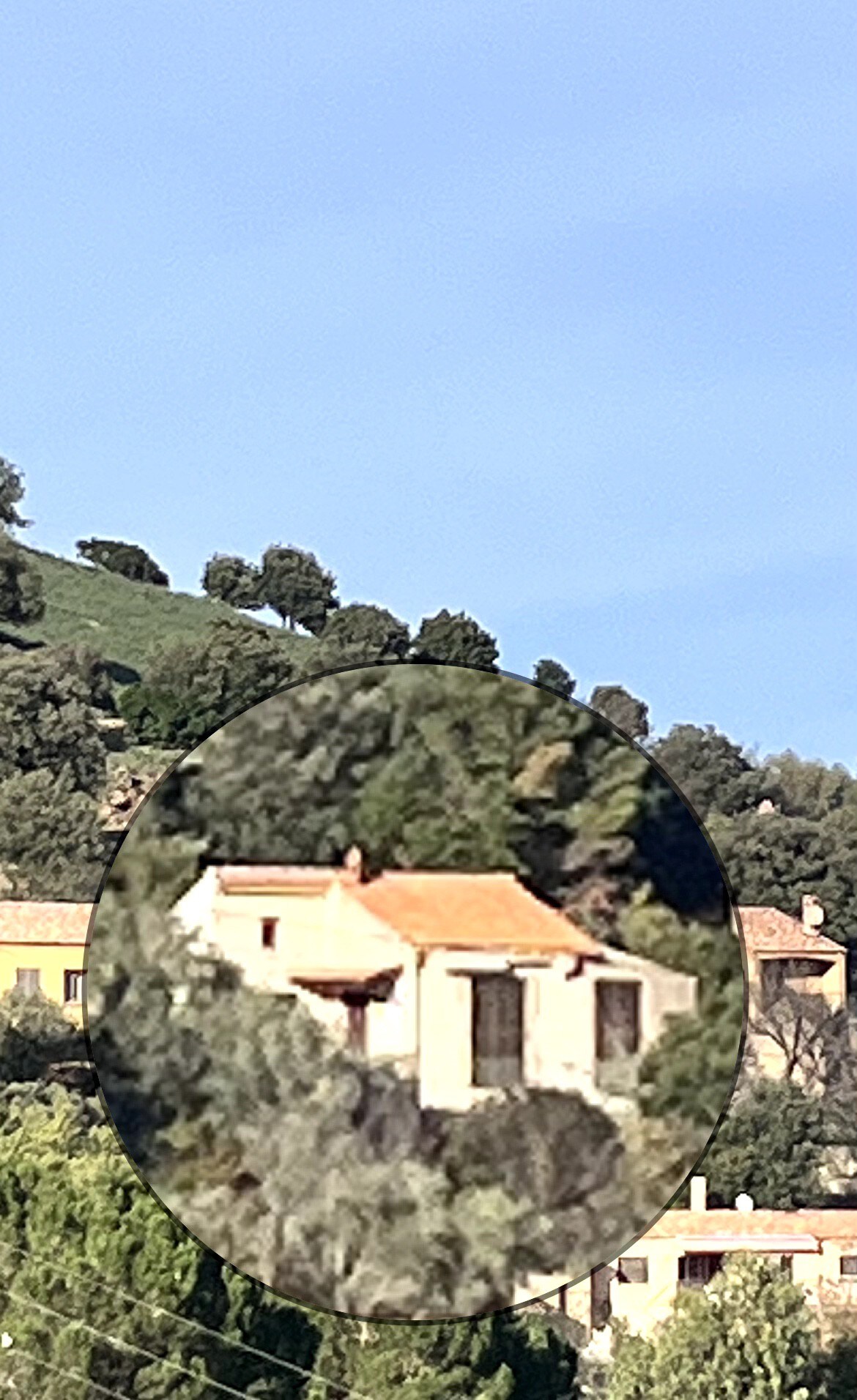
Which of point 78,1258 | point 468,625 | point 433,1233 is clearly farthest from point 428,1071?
point 468,625

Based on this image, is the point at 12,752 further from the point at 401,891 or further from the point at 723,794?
the point at 401,891

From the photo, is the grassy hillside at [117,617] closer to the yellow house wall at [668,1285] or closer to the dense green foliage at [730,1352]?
the yellow house wall at [668,1285]

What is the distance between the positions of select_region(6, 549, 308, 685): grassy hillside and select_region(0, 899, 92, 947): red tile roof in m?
13.6

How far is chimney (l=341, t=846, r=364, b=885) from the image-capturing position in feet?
6.36

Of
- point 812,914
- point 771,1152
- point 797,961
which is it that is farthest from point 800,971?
point 771,1152

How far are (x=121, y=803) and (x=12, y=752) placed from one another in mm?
5400

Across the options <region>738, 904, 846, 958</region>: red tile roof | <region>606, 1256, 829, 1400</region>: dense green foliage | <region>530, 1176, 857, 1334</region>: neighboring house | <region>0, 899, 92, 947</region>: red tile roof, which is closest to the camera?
<region>606, 1256, 829, 1400</region>: dense green foliage

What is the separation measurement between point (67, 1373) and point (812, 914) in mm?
22612

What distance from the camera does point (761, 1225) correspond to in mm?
30484

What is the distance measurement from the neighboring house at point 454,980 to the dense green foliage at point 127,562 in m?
60.2

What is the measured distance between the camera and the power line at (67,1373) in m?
22.1

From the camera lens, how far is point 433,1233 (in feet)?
6.43
